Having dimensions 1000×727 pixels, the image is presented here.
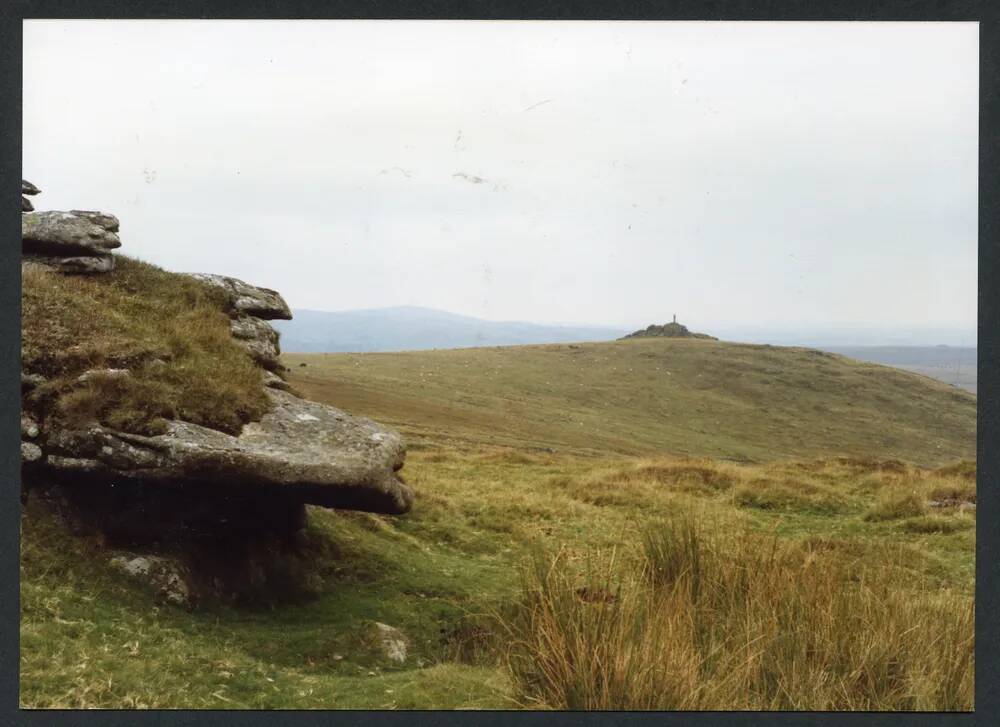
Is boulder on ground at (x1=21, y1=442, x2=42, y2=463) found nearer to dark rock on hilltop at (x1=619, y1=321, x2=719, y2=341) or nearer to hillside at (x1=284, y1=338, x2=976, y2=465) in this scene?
hillside at (x1=284, y1=338, x2=976, y2=465)

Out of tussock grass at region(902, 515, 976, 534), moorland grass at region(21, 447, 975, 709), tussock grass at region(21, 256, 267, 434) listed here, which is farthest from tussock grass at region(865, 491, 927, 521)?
tussock grass at region(21, 256, 267, 434)

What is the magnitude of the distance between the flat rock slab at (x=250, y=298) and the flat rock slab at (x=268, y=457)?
1992 mm

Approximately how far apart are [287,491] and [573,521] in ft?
25.2

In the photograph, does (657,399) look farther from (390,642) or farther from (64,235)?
(390,642)

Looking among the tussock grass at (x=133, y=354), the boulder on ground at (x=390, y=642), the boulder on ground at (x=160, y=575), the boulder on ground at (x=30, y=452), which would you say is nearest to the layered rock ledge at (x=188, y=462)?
the boulder on ground at (x=30, y=452)

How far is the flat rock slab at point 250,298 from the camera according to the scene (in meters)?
10.2

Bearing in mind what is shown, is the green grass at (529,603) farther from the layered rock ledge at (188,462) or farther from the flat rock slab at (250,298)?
the flat rock slab at (250,298)

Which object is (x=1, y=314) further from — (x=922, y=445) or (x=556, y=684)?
(x=922, y=445)

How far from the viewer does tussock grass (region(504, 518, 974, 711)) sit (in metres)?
5.41

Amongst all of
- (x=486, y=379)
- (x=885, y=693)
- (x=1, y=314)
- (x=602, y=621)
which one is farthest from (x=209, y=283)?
(x=486, y=379)

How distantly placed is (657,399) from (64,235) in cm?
6374

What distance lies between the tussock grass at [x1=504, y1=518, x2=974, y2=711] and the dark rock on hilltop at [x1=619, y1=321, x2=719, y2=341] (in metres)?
96.9

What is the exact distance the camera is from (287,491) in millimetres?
7762

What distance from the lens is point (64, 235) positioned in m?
9.09
